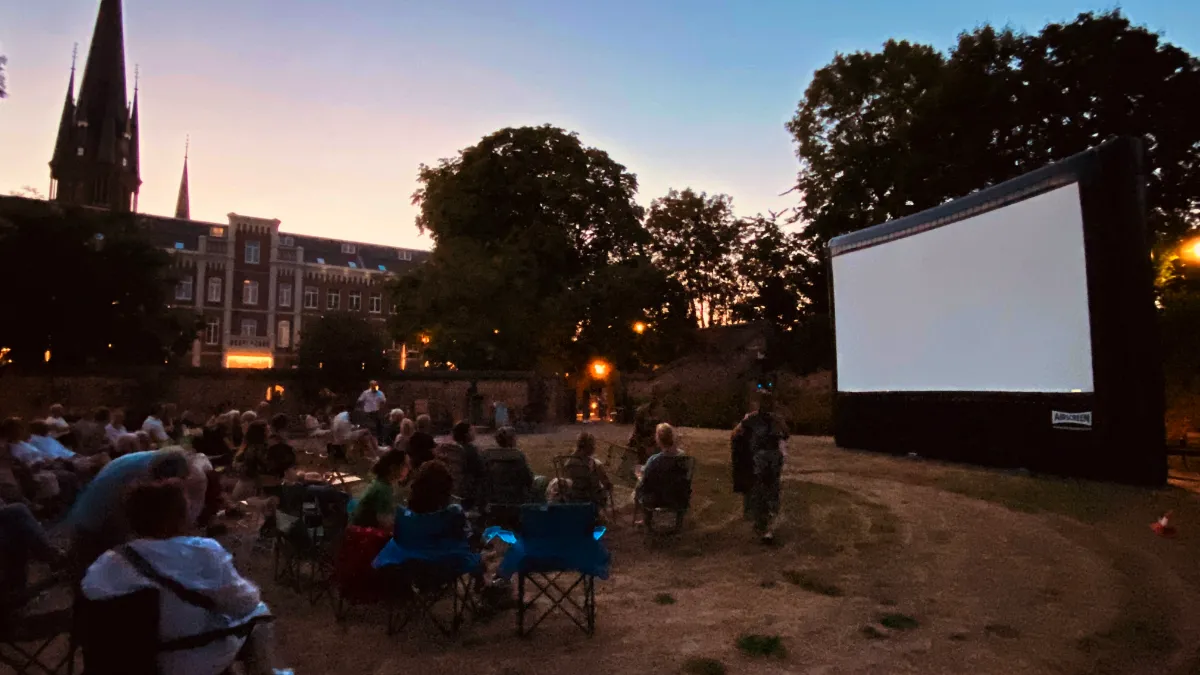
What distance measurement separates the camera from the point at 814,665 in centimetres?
409

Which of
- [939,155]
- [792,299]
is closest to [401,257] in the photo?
[792,299]

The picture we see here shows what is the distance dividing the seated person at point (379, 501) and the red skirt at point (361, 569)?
53 centimetres

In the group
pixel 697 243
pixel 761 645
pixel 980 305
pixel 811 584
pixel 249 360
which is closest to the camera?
pixel 761 645

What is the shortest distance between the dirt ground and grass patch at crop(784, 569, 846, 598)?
2 cm

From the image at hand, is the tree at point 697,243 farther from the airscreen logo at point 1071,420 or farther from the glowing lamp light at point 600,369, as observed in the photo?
the airscreen logo at point 1071,420

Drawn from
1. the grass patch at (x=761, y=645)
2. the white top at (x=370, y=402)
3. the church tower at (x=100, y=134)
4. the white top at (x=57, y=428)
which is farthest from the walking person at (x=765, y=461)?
the church tower at (x=100, y=134)

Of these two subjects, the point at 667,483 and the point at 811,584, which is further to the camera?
the point at 667,483

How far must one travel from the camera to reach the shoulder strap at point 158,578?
2389mm

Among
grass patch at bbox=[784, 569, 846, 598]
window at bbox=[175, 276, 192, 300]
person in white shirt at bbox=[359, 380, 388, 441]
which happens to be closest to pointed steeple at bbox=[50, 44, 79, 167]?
window at bbox=[175, 276, 192, 300]

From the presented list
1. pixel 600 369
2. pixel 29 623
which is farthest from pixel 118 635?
pixel 600 369

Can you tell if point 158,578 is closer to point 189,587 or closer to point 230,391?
point 189,587

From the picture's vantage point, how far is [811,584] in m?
5.71

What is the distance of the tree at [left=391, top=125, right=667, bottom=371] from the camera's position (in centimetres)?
2617

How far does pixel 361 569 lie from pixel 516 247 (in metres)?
22.7
